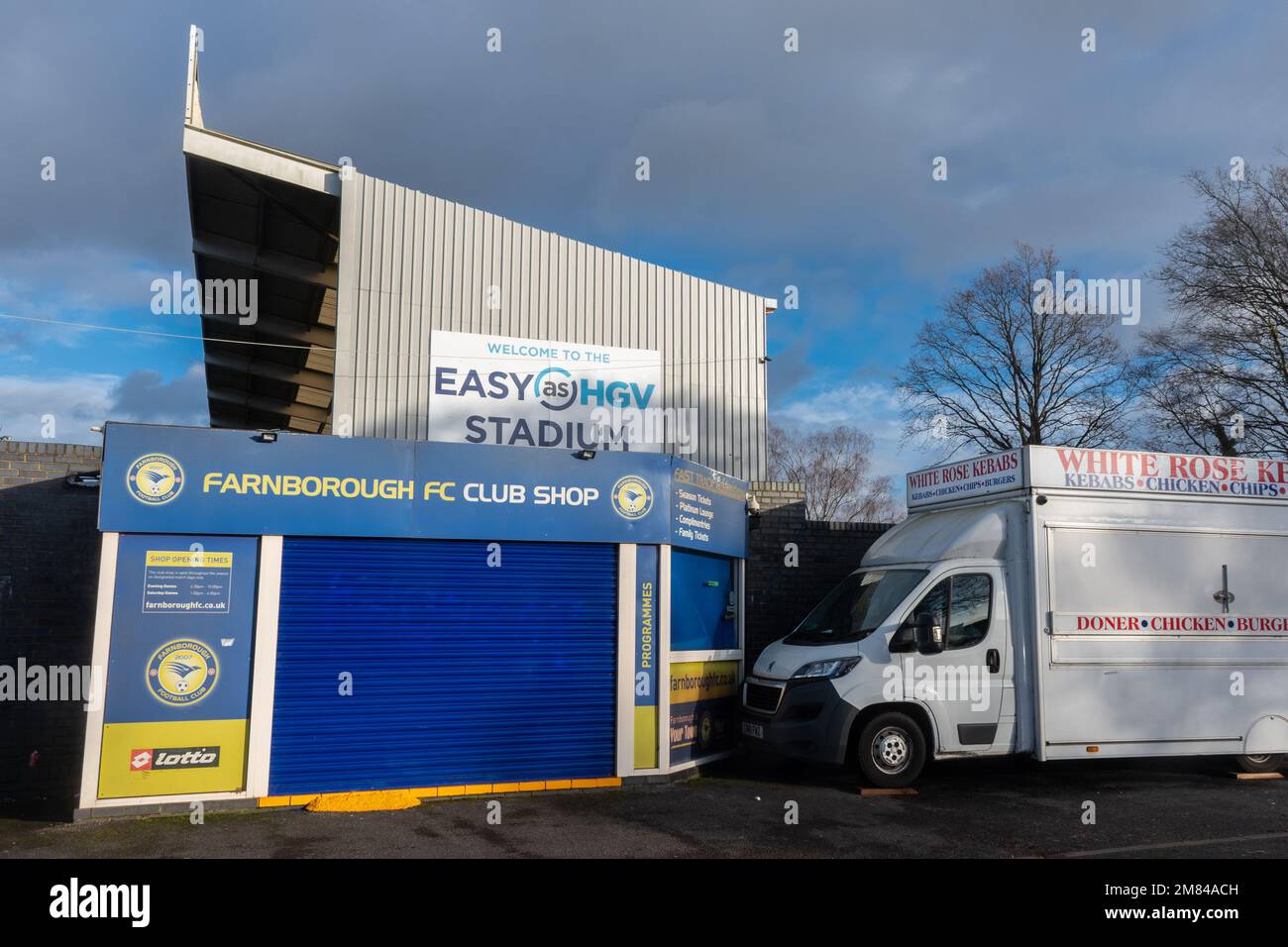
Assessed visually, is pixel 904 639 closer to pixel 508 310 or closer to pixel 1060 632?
pixel 1060 632

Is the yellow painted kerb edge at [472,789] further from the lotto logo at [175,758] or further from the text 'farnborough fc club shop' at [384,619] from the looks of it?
the lotto logo at [175,758]

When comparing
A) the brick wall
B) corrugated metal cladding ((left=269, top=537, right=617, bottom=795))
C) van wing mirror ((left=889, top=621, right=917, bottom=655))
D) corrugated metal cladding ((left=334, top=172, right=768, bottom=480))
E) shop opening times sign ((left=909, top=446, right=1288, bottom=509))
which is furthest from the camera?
the brick wall

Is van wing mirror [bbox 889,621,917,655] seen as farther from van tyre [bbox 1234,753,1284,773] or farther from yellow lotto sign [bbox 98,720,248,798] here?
yellow lotto sign [bbox 98,720,248,798]

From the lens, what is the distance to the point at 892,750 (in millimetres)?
9602

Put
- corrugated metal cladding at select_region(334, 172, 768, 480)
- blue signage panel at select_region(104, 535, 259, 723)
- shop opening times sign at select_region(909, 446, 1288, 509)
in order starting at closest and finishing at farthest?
blue signage panel at select_region(104, 535, 259, 723) < shop opening times sign at select_region(909, 446, 1288, 509) < corrugated metal cladding at select_region(334, 172, 768, 480)

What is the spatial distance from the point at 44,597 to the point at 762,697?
7.95 metres

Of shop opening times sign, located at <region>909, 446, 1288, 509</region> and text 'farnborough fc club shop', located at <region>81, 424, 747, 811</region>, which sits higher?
shop opening times sign, located at <region>909, 446, 1288, 509</region>

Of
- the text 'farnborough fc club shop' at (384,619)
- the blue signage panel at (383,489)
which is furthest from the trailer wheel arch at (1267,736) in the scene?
the blue signage panel at (383,489)

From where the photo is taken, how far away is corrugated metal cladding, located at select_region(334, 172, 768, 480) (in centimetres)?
1298

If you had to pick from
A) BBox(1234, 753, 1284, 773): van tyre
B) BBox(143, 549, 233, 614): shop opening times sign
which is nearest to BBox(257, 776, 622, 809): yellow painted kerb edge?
BBox(143, 549, 233, 614): shop opening times sign

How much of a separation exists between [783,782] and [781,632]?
328 centimetres

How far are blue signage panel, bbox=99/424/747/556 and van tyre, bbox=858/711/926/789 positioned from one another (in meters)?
2.85

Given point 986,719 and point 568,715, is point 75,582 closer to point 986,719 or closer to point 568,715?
point 568,715
